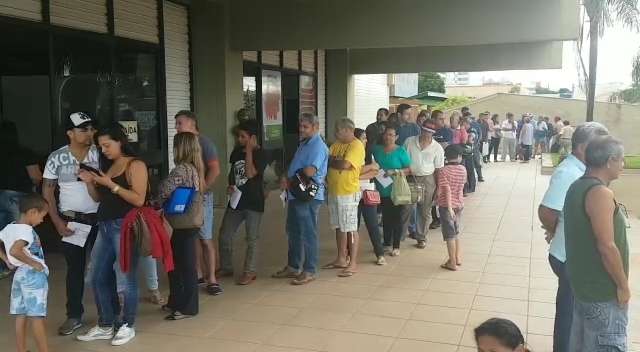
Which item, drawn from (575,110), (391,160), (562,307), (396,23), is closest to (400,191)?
(391,160)

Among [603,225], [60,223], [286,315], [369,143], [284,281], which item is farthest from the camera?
[369,143]

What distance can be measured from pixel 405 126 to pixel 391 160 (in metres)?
1.96

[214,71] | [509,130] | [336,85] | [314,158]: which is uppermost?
[336,85]

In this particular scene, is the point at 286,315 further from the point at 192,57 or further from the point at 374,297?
the point at 192,57

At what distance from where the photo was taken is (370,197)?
20.8 feet

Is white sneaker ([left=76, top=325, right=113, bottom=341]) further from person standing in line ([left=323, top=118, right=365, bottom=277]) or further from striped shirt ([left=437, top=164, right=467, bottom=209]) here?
striped shirt ([left=437, top=164, right=467, bottom=209])

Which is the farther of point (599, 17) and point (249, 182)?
point (599, 17)

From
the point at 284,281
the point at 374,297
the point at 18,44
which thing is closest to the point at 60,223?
the point at 284,281

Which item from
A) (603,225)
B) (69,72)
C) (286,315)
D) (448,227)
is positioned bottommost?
(286,315)

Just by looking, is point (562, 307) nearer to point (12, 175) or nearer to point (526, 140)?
point (12, 175)

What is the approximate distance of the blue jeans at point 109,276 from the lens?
13.8 feet

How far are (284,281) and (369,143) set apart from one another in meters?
2.94

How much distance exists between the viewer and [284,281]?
5.86m

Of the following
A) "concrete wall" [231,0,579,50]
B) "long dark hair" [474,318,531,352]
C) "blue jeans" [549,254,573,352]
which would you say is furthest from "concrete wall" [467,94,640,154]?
"long dark hair" [474,318,531,352]
